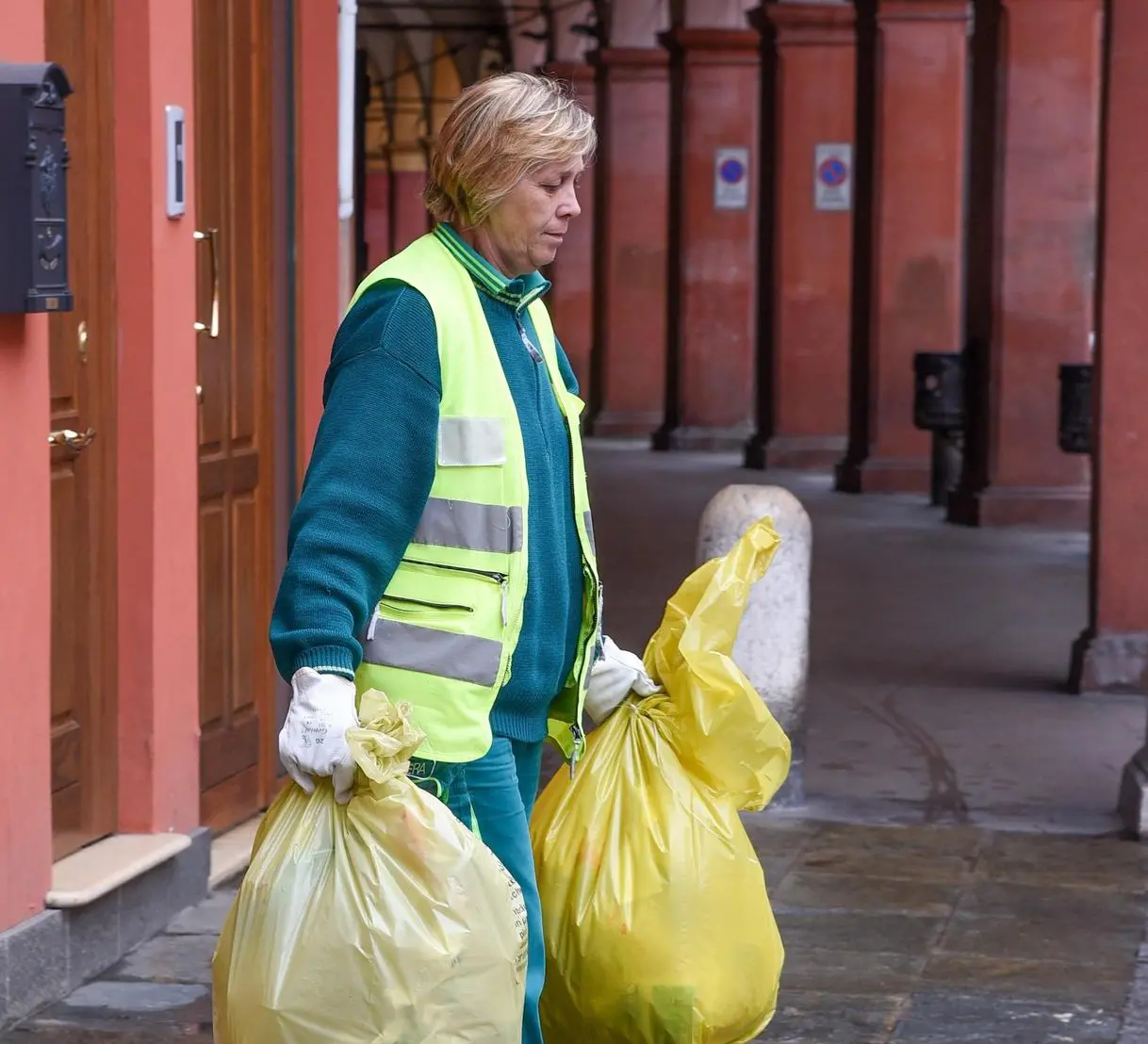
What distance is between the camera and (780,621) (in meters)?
6.65

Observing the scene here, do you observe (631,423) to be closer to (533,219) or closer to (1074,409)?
(1074,409)

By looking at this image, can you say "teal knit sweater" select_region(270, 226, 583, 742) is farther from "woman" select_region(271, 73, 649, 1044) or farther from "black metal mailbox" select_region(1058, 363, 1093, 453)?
"black metal mailbox" select_region(1058, 363, 1093, 453)

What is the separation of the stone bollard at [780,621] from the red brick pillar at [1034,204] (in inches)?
315

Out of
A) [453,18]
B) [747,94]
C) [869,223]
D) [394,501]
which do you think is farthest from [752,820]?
[453,18]

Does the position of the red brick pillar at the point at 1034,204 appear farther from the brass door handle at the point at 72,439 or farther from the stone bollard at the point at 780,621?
the brass door handle at the point at 72,439

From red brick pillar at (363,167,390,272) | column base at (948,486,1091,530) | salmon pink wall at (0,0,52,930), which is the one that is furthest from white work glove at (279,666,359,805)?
red brick pillar at (363,167,390,272)

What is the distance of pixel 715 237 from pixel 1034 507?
7835mm

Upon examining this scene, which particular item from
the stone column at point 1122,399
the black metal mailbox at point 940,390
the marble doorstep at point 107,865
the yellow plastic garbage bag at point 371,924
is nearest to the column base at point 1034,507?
the black metal mailbox at point 940,390

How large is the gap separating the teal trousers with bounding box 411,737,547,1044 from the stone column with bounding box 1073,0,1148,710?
5.57 metres

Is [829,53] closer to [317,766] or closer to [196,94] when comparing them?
[196,94]

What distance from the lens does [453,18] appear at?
3912cm

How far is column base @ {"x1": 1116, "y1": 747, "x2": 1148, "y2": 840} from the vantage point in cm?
625

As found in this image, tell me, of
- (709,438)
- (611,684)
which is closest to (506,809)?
(611,684)

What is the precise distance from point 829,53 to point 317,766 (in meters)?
17.0
